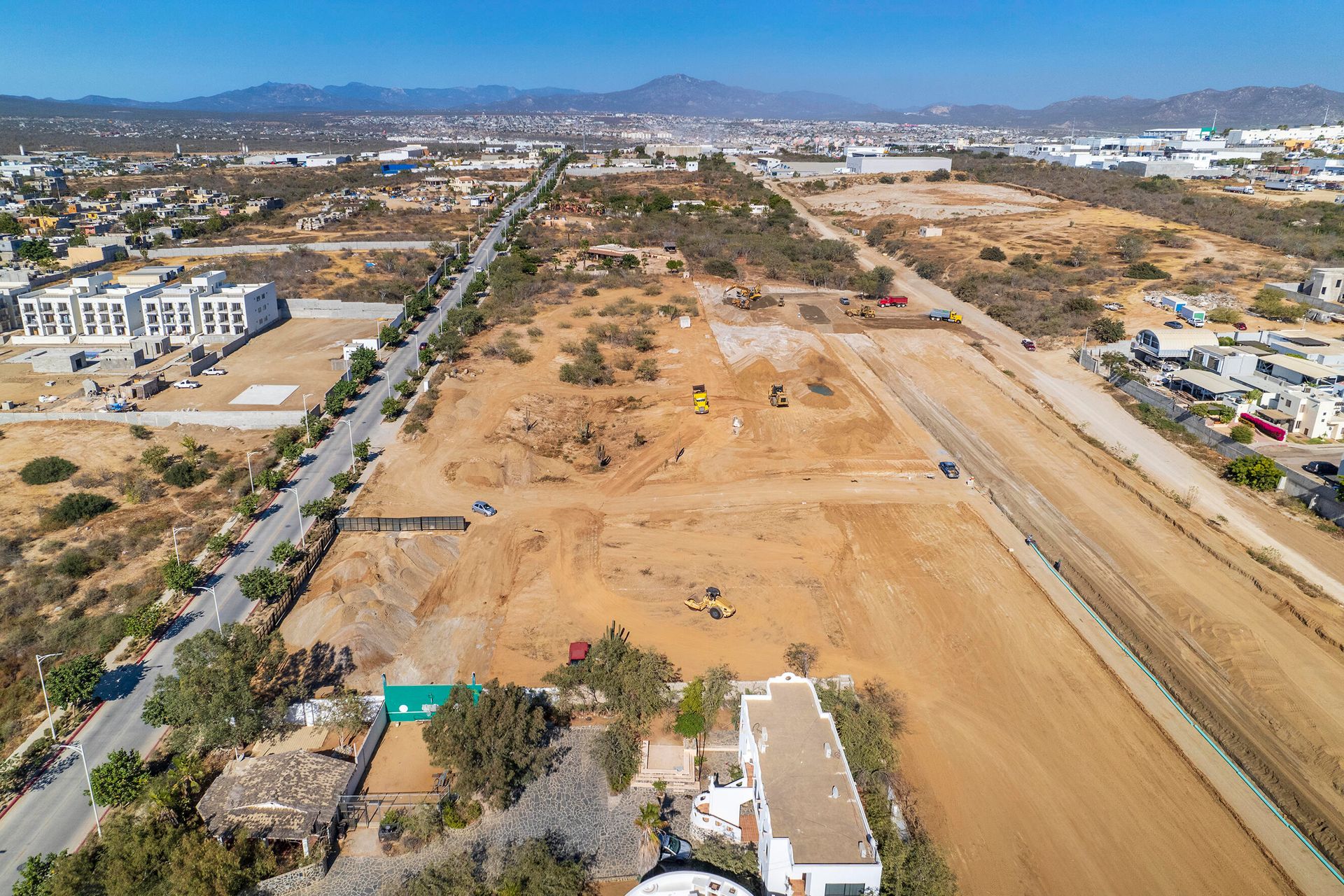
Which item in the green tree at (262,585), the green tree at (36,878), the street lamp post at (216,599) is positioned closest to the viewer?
the green tree at (36,878)

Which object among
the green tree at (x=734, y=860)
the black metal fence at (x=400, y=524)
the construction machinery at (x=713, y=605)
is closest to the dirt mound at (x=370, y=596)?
the black metal fence at (x=400, y=524)

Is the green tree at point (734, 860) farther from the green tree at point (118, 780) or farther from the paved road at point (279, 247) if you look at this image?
the paved road at point (279, 247)

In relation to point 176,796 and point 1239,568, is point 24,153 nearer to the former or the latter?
point 176,796

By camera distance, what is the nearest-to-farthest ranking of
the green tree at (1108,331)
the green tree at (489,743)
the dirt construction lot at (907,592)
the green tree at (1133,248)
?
the green tree at (489,743)
the dirt construction lot at (907,592)
the green tree at (1108,331)
the green tree at (1133,248)

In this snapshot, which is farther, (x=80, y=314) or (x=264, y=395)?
(x=80, y=314)

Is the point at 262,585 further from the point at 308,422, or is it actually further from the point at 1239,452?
the point at 1239,452

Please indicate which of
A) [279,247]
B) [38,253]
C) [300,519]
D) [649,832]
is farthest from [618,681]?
[38,253]
